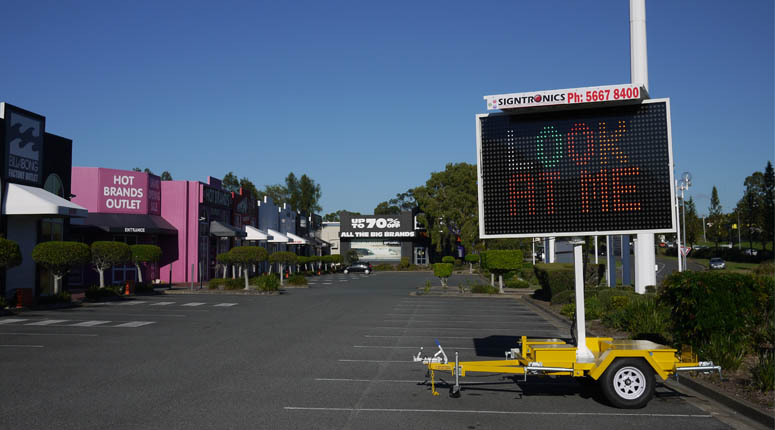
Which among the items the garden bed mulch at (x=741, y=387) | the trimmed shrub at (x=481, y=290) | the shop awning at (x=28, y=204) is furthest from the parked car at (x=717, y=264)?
the shop awning at (x=28, y=204)

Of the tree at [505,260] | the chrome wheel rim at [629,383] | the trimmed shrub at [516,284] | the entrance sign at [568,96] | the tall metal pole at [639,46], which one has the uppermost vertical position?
the tall metal pole at [639,46]

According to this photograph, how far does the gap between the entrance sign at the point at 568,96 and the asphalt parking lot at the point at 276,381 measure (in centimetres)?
422

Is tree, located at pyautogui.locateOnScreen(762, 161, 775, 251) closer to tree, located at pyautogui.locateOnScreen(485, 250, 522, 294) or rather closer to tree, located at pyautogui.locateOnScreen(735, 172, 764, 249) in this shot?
tree, located at pyautogui.locateOnScreen(735, 172, 764, 249)

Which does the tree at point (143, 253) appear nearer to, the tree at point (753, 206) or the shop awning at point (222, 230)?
the shop awning at point (222, 230)

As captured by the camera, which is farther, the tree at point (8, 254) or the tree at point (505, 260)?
the tree at point (505, 260)

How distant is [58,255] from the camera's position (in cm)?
2439

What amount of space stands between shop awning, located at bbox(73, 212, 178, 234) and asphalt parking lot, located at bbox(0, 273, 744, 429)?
18.2 metres

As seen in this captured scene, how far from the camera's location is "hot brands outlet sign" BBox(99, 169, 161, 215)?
126 ft

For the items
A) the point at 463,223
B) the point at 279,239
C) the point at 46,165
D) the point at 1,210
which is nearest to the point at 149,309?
the point at 1,210

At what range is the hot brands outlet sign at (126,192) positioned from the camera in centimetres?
3847

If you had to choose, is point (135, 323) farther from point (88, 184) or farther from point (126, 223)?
point (88, 184)

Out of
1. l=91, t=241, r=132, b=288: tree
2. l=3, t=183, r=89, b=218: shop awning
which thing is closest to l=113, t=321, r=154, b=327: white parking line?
l=3, t=183, r=89, b=218: shop awning

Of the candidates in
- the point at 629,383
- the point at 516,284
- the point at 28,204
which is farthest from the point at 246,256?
the point at 629,383

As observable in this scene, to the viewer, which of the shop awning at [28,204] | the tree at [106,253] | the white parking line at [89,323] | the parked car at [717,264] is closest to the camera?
the white parking line at [89,323]
